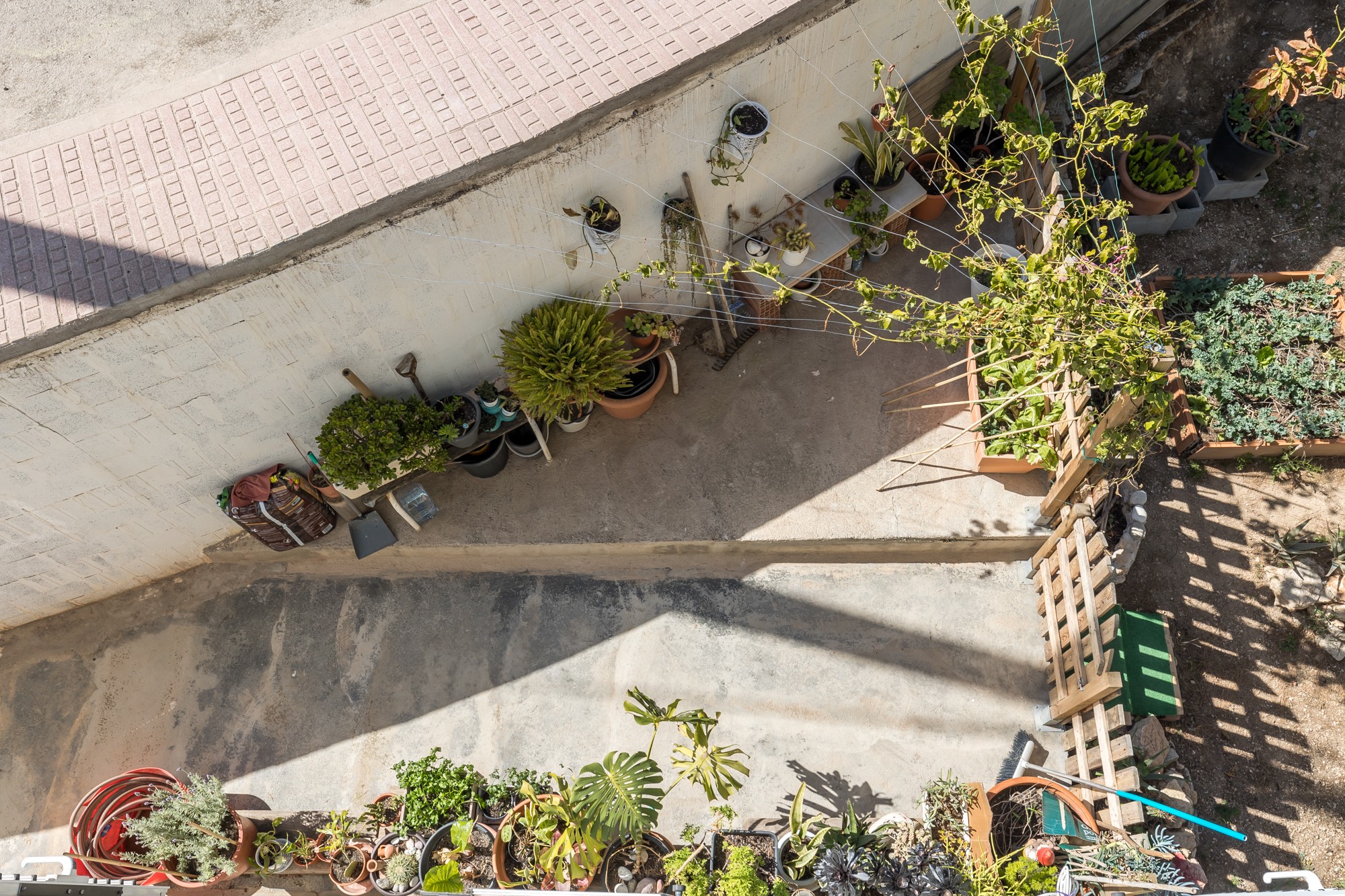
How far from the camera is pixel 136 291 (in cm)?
355

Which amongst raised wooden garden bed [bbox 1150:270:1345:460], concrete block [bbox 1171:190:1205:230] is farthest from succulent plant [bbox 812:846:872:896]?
concrete block [bbox 1171:190:1205:230]

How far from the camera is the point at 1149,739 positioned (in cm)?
456

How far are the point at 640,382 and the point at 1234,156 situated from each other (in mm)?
4918

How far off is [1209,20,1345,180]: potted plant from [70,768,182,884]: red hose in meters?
8.24

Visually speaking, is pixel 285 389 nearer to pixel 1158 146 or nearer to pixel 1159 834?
pixel 1159 834

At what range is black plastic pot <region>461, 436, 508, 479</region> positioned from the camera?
524 cm

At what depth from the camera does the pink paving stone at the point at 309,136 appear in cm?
364

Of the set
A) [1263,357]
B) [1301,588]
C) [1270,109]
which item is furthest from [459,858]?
[1270,109]

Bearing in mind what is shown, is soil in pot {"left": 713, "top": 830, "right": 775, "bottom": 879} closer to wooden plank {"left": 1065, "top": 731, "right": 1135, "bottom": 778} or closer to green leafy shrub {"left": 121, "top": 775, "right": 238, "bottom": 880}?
wooden plank {"left": 1065, "top": 731, "right": 1135, "bottom": 778}

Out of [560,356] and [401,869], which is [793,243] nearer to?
[560,356]

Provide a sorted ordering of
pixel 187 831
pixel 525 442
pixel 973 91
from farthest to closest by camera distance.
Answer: pixel 525 442 < pixel 973 91 < pixel 187 831

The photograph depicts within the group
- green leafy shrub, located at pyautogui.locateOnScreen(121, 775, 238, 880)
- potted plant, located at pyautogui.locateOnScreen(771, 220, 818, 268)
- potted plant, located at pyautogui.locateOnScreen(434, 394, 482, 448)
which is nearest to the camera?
green leafy shrub, located at pyautogui.locateOnScreen(121, 775, 238, 880)

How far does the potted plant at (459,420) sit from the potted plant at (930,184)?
3.33 meters

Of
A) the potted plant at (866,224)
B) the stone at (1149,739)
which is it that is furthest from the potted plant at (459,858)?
the potted plant at (866,224)
